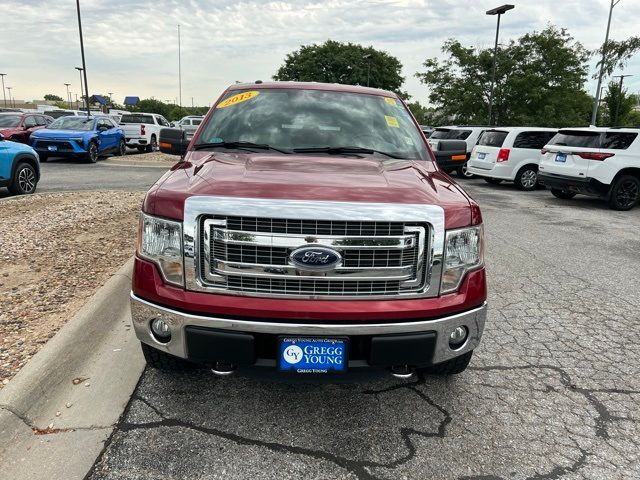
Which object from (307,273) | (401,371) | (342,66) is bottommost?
(401,371)

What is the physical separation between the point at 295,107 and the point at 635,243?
648cm

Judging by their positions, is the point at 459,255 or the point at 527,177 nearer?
the point at 459,255

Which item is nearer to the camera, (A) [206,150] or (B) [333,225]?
(B) [333,225]

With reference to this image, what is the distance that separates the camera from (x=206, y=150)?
3475 mm

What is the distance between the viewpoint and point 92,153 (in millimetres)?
16766

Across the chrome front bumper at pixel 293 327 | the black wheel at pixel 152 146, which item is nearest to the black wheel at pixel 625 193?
the chrome front bumper at pixel 293 327

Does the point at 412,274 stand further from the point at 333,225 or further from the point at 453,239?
the point at 333,225

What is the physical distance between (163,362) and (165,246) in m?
0.81

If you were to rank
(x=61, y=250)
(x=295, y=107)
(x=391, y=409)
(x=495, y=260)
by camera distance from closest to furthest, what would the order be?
1. (x=391, y=409)
2. (x=295, y=107)
3. (x=61, y=250)
4. (x=495, y=260)

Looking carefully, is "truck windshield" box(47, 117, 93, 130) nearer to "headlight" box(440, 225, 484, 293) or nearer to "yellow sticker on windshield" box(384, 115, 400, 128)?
"yellow sticker on windshield" box(384, 115, 400, 128)

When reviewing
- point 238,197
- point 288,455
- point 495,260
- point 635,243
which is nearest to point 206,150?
point 238,197

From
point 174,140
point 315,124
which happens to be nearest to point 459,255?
point 315,124

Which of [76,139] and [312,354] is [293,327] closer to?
[312,354]

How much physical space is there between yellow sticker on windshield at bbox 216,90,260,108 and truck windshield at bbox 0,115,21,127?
657 inches
